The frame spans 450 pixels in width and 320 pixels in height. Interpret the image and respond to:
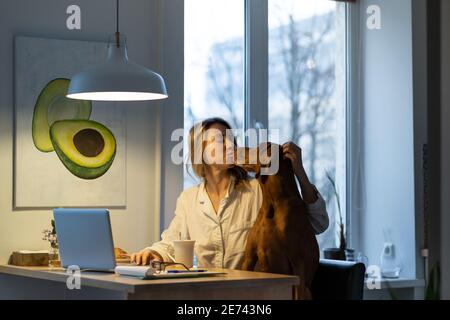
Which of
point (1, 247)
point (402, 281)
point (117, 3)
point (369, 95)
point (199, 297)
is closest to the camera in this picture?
point (199, 297)

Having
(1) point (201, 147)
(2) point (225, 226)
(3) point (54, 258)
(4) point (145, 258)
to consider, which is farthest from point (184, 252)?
(3) point (54, 258)

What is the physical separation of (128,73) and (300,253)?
0.99 meters

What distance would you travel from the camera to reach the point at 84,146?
13.6 feet

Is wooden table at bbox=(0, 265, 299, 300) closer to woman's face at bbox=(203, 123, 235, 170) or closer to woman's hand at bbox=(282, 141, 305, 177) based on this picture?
woman's hand at bbox=(282, 141, 305, 177)

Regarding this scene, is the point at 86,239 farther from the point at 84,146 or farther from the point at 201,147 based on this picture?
the point at 84,146

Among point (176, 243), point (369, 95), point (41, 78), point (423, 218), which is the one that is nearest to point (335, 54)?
point (369, 95)

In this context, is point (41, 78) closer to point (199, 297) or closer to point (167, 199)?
point (167, 199)

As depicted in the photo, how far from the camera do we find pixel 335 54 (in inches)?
204

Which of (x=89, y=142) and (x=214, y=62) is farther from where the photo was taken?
(x=214, y=62)

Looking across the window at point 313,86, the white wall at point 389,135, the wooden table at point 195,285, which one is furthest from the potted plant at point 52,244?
the white wall at point 389,135

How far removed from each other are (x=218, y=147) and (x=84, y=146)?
0.83 m

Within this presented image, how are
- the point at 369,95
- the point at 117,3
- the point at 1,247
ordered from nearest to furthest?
1. the point at 1,247
2. the point at 117,3
3. the point at 369,95
